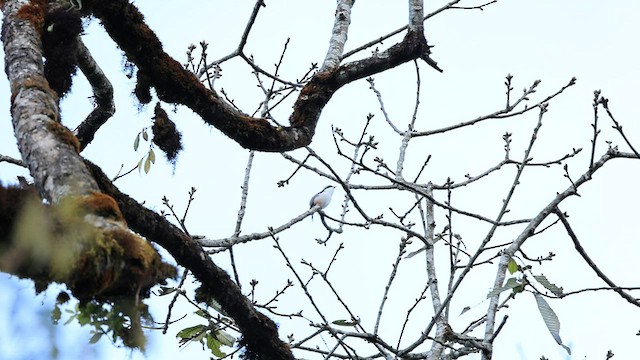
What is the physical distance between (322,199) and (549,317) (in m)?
2.18

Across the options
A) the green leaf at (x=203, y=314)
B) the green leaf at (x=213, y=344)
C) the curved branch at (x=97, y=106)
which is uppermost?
the curved branch at (x=97, y=106)

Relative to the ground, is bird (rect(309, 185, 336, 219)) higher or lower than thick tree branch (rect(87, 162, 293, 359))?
higher

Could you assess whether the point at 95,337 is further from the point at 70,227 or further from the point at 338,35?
the point at 338,35

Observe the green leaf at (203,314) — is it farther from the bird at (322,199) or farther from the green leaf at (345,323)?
the bird at (322,199)

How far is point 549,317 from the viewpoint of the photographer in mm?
2688

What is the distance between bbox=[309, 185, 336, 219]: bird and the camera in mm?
4676

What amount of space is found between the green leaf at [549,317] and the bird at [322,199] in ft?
6.80

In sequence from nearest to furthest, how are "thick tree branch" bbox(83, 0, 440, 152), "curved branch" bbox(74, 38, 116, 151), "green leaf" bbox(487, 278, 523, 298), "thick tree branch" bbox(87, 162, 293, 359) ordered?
"thick tree branch" bbox(87, 162, 293, 359) < "green leaf" bbox(487, 278, 523, 298) < "thick tree branch" bbox(83, 0, 440, 152) < "curved branch" bbox(74, 38, 116, 151)

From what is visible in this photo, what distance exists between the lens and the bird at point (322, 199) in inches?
184

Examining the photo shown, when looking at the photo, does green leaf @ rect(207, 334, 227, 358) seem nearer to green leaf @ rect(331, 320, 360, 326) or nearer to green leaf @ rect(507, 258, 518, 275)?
green leaf @ rect(331, 320, 360, 326)

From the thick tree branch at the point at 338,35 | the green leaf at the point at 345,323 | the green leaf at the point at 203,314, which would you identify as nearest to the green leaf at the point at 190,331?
the green leaf at the point at 203,314

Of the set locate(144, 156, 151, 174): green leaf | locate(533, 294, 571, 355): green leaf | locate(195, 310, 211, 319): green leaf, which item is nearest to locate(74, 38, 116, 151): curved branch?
locate(144, 156, 151, 174): green leaf

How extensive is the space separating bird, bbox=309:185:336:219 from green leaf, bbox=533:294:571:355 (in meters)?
2.07

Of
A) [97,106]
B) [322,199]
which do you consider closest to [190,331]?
[97,106]
